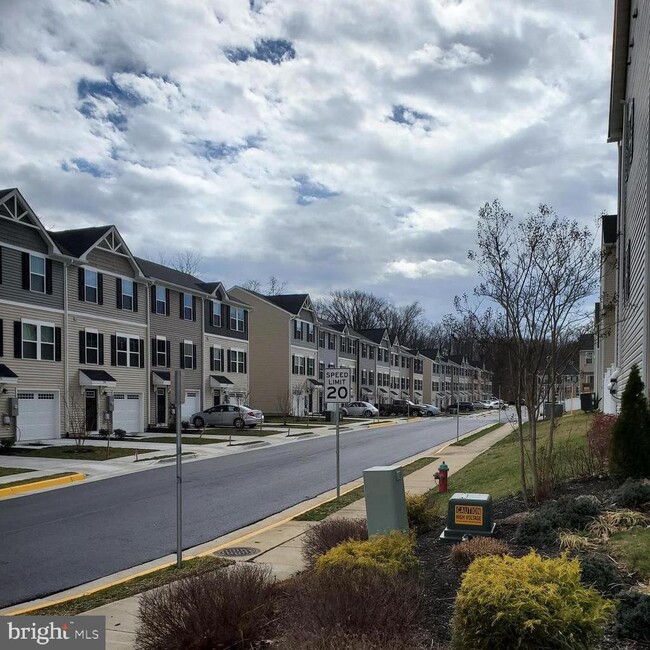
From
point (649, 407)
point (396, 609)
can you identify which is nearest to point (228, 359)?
point (649, 407)

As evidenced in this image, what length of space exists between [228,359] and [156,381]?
9.79 meters

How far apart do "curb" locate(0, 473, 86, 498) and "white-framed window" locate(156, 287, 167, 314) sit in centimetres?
2036

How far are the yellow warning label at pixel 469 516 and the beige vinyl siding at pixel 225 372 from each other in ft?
120

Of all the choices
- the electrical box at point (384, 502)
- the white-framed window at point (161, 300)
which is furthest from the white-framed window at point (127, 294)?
the electrical box at point (384, 502)

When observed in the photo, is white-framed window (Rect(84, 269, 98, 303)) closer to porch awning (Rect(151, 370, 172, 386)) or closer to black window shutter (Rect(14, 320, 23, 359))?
black window shutter (Rect(14, 320, 23, 359))

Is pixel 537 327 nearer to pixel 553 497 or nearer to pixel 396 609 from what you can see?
pixel 553 497

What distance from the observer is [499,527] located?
25.5 ft

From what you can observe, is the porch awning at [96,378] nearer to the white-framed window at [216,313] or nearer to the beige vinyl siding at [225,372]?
the beige vinyl siding at [225,372]

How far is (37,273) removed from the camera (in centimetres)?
2872

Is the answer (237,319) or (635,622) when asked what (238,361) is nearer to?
(237,319)

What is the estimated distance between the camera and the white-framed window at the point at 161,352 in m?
37.9

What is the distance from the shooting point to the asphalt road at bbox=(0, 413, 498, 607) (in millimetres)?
8781

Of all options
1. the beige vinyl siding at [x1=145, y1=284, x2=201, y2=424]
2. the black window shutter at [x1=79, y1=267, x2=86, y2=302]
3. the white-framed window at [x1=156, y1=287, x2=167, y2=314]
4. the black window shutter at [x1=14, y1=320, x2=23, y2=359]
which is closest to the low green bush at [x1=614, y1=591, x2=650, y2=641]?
the black window shutter at [x1=14, y1=320, x2=23, y2=359]

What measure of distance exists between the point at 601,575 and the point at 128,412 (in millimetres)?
32062
